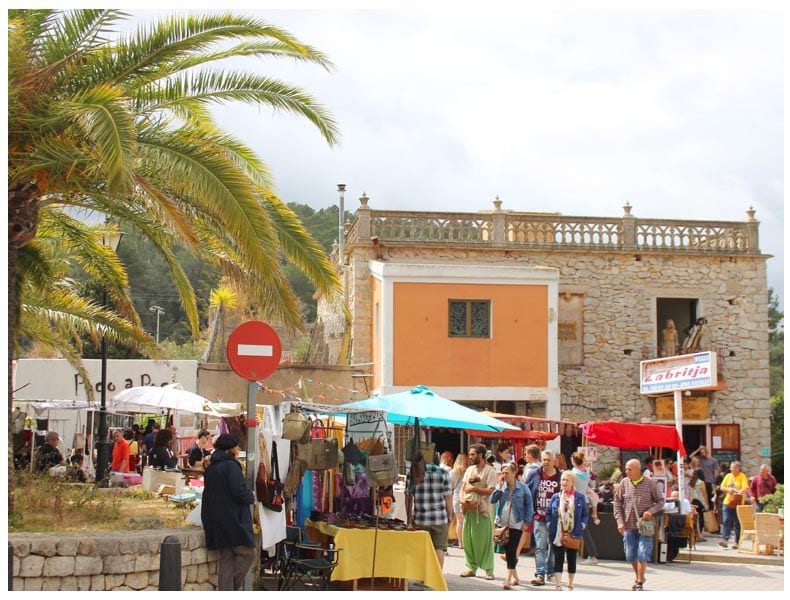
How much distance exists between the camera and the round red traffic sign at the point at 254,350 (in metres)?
9.62

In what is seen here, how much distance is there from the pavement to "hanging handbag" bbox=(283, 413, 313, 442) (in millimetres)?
2169

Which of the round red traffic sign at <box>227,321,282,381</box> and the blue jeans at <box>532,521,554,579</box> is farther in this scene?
the blue jeans at <box>532,521,554,579</box>

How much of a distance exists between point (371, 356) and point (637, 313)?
8.12 metres

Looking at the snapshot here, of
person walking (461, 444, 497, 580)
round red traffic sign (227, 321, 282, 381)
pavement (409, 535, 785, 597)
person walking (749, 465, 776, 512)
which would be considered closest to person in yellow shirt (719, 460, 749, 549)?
person walking (749, 465, 776, 512)

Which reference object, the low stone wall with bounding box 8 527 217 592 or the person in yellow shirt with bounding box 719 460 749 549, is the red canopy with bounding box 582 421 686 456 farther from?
the low stone wall with bounding box 8 527 217 592

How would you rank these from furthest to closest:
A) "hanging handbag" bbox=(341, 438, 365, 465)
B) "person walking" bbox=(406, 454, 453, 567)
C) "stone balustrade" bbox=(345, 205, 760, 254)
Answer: "stone balustrade" bbox=(345, 205, 760, 254), "hanging handbag" bbox=(341, 438, 365, 465), "person walking" bbox=(406, 454, 453, 567)

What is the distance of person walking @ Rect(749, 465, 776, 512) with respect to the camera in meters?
18.8

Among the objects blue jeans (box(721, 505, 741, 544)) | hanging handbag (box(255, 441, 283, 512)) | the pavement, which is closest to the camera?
hanging handbag (box(255, 441, 283, 512))

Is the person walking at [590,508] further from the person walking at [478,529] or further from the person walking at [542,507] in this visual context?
the person walking at [478,529]

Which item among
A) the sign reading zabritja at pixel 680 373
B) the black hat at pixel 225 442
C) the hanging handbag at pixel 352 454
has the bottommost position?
the hanging handbag at pixel 352 454

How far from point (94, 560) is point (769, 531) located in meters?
11.8

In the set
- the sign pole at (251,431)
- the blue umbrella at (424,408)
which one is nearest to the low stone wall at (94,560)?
the sign pole at (251,431)

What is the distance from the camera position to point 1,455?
353 inches

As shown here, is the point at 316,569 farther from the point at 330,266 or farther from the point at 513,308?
the point at 513,308
